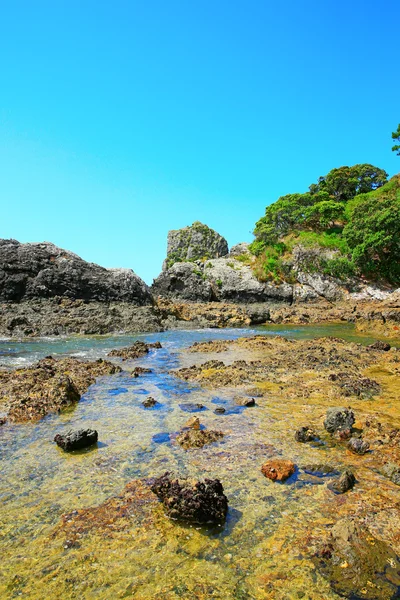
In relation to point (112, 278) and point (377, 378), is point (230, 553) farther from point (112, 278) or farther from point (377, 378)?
point (112, 278)

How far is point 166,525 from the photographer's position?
398 centimetres

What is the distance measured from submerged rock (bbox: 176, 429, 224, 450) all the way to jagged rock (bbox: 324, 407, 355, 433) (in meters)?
2.02

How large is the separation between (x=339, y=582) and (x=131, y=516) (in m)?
2.22

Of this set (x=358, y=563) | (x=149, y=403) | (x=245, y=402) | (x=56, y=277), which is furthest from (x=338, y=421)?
(x=56, y=277)

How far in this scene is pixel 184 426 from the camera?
23.3 feet

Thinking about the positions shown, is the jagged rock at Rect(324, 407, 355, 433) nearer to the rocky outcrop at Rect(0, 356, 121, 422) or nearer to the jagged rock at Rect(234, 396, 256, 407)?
the jagged rock at Rect(234, 396, 256, 407)

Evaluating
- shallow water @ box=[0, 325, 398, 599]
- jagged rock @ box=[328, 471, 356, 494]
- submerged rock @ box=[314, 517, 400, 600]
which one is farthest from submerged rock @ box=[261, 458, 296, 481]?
submerged rock @ box=[314, 517, 400, 600]

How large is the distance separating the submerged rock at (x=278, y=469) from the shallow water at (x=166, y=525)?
115 mm

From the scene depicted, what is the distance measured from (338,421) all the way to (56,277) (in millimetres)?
26768

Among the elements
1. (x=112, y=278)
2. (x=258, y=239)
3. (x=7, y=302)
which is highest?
(x=258, y=239)

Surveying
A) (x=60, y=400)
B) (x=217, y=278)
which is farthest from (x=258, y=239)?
(x=60, y=400)

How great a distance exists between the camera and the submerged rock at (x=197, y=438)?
239 inches

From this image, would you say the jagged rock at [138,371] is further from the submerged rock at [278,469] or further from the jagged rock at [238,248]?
the jagged rock at [238,248]

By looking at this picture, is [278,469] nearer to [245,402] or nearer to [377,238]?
[245,402]
